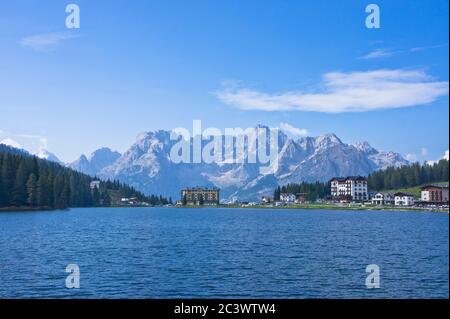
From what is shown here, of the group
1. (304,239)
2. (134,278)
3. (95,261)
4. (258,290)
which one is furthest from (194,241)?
(258,290)

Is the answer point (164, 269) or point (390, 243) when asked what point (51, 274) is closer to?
point (164, 269)

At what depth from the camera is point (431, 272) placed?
66.8m

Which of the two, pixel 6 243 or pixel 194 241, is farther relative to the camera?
pixel 194 241

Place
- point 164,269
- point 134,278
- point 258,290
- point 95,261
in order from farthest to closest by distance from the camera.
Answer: point 95,261 < point 164,269 < point 134,278 < point 258,290

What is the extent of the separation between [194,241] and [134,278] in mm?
50935

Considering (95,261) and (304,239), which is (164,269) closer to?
(95,261)

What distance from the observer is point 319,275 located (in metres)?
61.4

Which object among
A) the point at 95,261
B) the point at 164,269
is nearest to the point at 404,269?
the point at 164,269
